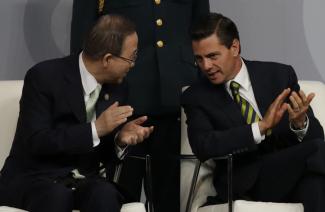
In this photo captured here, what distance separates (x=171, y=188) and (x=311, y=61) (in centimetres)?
116

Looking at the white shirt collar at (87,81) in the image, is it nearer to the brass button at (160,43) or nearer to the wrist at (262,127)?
the brass button at (160,43)

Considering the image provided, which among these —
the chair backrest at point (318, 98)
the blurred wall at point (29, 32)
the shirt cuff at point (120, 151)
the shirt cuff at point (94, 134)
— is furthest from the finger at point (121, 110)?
the blurred wall at point (29, 32)

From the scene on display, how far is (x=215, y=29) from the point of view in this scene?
328cm

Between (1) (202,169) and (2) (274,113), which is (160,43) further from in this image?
(2) (274,113)

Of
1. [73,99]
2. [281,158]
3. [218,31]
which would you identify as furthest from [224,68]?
[73,99]

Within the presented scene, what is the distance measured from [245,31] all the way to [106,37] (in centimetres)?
138

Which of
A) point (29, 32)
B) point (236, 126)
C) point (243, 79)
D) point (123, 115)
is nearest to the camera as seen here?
point (123, 115)

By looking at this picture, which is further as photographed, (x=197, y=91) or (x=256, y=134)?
(x=197, y=91)

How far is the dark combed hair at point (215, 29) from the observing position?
3271 mm

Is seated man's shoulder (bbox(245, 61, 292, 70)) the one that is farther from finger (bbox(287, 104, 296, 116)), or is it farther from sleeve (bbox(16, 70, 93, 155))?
sleeve (bbox(16, 70, 93, 155))

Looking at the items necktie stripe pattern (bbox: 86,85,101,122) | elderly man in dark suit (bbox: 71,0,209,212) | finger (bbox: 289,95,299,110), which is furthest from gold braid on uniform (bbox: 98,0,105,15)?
finger (bbox: 289,95,299,110)

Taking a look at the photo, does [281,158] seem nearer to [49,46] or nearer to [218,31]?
[218,31]

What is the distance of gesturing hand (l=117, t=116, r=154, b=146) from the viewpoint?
299cm

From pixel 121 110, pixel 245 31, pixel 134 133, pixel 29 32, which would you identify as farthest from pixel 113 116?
pixel 245 31
